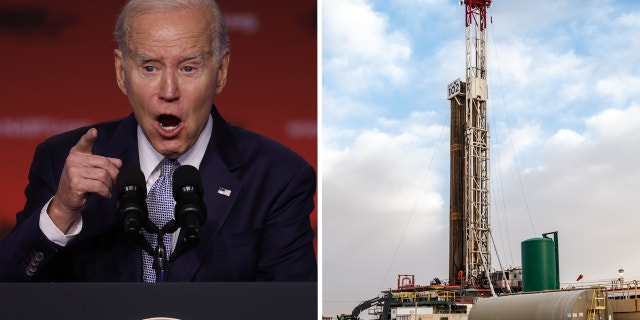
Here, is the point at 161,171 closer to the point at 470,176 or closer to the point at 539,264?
the point at 539,264

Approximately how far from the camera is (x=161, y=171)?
650 cm

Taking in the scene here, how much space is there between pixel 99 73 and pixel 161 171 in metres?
1.09

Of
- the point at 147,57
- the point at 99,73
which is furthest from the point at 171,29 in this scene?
the point at 99,73

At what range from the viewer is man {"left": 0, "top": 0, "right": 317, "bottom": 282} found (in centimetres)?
626

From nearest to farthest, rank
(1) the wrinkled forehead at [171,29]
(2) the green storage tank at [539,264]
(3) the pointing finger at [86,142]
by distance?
(3) the pointing finger at [86,142] < (1) the wrinkled forehead at [171,29] < (2) the green storage tank at [539,264]

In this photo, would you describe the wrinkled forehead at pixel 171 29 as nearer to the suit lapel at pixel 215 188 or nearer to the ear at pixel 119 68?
the ear at pixel 119 68

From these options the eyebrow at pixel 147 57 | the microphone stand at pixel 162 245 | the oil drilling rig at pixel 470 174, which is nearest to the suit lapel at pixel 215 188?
the microphone stand at pixel 162 245

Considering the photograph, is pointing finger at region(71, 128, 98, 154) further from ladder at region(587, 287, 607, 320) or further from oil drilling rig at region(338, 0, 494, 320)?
oil drilling rig at region(338, 0, 494, 320)

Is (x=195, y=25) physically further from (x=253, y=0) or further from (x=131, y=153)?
(x=131, y=153)

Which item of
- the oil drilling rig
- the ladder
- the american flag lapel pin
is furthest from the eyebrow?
the oil drilling rig

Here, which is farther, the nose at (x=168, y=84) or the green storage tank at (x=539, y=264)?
the green storage tank at (x=539, y=264)

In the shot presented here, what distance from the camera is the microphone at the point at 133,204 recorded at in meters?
5.72

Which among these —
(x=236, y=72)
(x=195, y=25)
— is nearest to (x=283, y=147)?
(x=236, y=72)

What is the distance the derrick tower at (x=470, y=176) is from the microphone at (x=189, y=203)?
105ft
